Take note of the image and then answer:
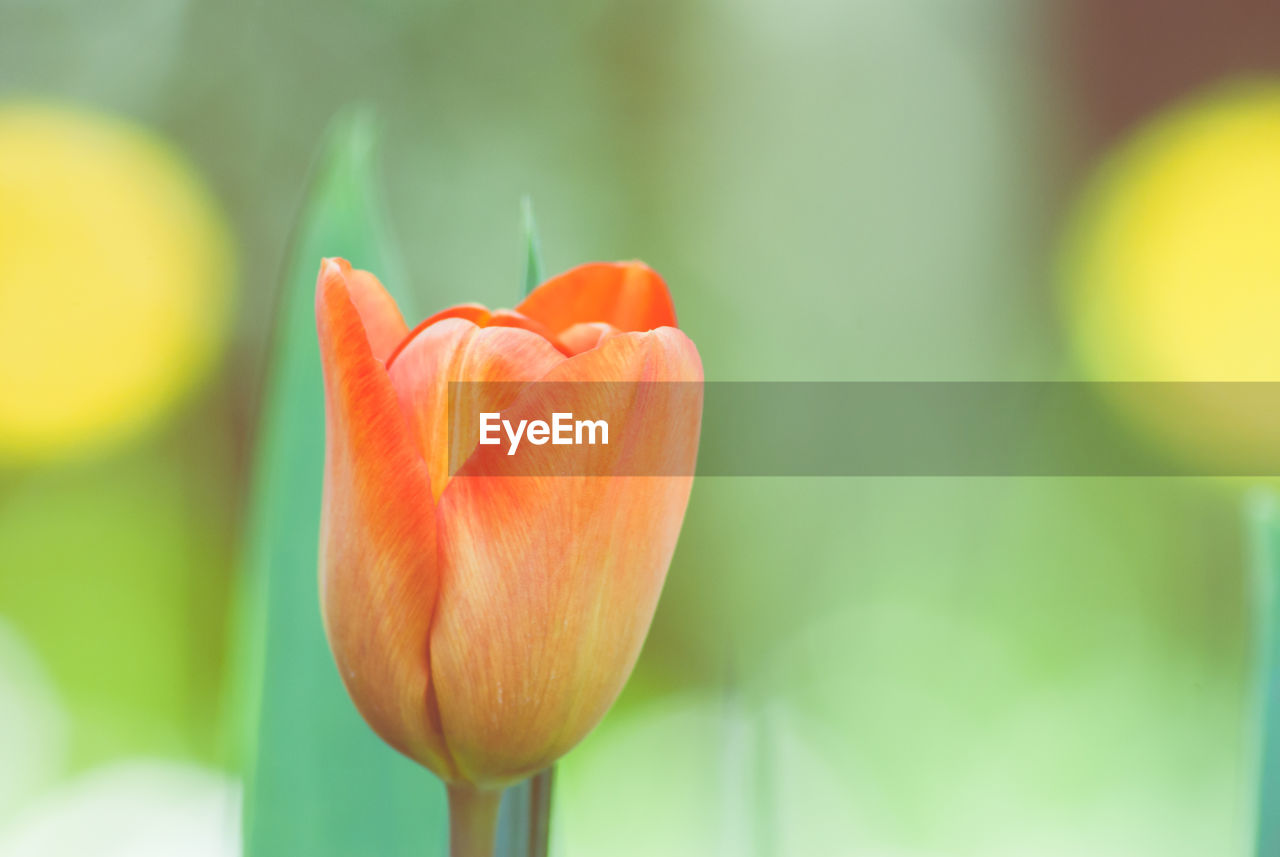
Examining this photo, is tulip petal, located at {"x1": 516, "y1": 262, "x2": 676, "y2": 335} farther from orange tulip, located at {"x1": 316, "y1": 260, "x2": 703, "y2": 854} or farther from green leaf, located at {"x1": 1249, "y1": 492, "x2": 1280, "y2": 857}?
green leaf, located at {"x1": 1249, "y1": 492, "x2": 1280, "y2": 857}

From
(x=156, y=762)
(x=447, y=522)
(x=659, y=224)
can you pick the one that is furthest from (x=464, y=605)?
(x=659, y=224)

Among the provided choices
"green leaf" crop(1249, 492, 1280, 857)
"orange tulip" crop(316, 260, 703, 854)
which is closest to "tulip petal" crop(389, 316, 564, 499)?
"orange tulip" crop(316, 260, 703, 854)

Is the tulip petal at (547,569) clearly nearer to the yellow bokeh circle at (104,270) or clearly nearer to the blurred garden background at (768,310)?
the blurred garden background at (768,310)

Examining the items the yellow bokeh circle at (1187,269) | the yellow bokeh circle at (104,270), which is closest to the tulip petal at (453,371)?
the yellow bokeh circle at (104,270)

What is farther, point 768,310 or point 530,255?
point 768,310

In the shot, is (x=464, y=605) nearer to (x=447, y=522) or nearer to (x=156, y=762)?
(x=447, y=522)

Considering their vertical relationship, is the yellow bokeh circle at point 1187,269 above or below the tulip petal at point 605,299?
above

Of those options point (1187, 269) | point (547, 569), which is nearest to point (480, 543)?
point (547, 569)

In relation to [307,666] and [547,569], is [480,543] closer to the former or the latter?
[547,569]
